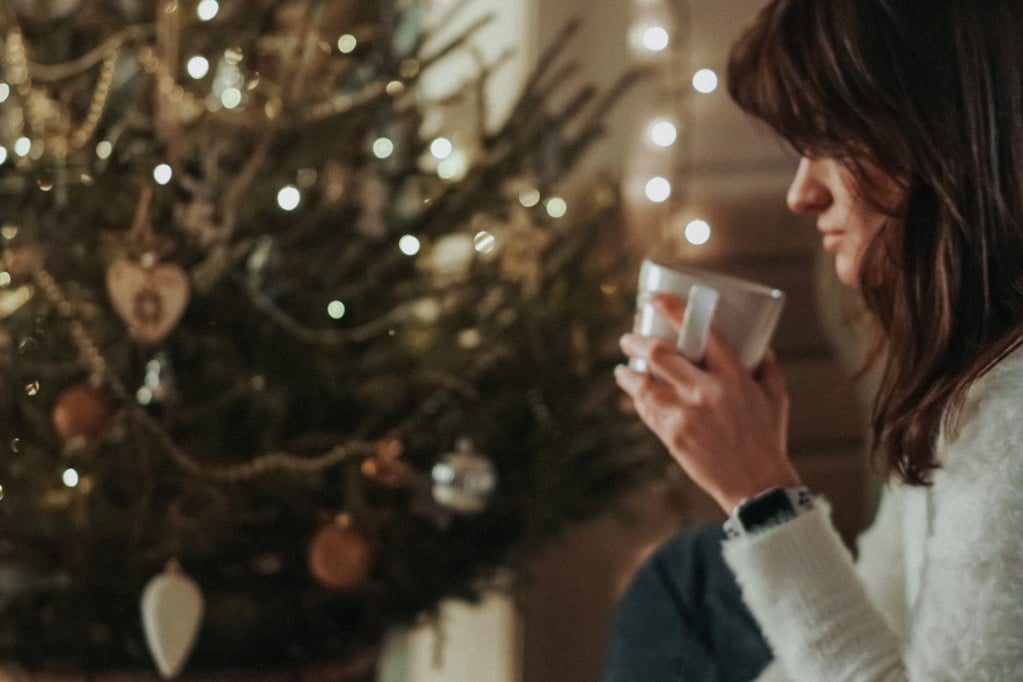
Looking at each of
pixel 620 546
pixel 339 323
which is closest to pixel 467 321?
pixel 339 323

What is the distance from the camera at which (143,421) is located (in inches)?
48.1

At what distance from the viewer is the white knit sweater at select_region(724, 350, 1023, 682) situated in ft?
2.43

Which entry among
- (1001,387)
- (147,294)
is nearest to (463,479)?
(147,294)

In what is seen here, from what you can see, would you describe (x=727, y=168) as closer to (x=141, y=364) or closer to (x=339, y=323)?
(x=339, y=323)

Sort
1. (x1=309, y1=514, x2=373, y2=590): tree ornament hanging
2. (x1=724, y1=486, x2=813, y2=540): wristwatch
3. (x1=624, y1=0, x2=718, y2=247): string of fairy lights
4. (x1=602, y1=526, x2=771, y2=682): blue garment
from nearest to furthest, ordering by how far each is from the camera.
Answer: (x1=724, y1=486, x2=813, y2=540): wristwatch < (x1=602, y1=526, x2=771, y2=682): blue garment < (x1=309, y1=514, x2=373, y2=590): tree ornament hanging < (x1=624, y1=0, x2=718, y2=247): string of fairy lights

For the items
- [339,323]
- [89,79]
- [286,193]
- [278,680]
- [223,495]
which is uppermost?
[89,79]

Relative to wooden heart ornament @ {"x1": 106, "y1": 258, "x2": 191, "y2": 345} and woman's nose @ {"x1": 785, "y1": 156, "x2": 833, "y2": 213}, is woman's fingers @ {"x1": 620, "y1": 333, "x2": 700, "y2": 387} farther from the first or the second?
wooden heart ornament @ {"x1": 106, "y1": 258, "x2": 191, "y2": 345}

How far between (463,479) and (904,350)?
0.56 meters

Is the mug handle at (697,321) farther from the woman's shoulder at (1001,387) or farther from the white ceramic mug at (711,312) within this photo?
the woman's shoulder at (1001,387)

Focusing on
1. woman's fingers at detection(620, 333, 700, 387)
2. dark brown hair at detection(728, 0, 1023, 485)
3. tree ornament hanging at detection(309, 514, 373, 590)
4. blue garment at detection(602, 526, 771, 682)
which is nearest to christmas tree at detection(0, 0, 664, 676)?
tree ornament hanging at detection(309, 514, 373, 590)

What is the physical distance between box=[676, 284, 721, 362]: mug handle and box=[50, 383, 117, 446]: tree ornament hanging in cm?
61

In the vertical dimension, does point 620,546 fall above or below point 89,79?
below

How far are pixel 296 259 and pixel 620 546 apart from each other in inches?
34.3

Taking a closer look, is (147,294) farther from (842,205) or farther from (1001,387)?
(1001,387)
